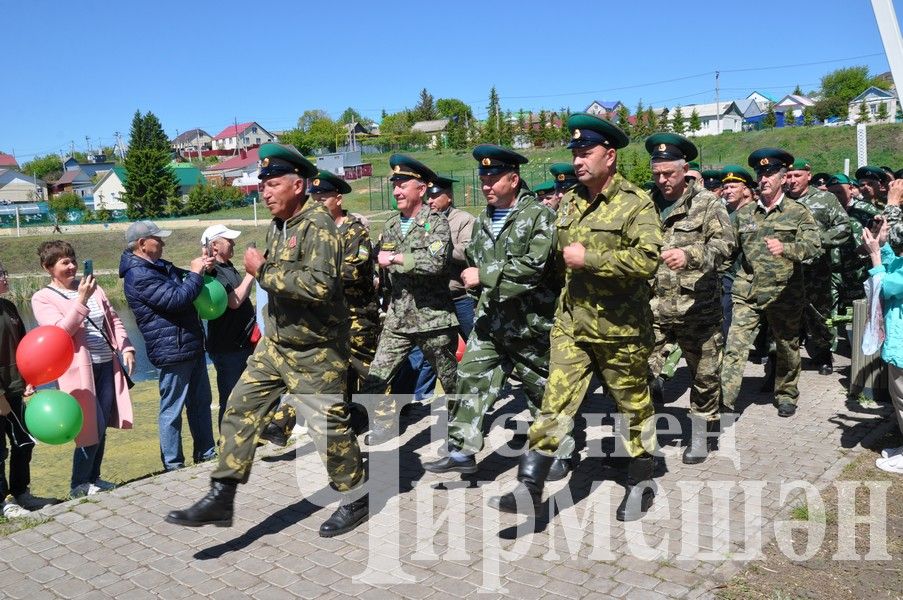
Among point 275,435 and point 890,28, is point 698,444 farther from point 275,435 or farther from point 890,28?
point 275,435

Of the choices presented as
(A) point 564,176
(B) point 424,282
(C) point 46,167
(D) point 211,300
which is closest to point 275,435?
(D) point 211,300

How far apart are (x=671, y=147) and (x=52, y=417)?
4639 millimetres

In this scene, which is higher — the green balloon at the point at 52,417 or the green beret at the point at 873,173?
the green beret at the point at 873,173

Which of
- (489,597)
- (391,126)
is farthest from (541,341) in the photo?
(391,126)

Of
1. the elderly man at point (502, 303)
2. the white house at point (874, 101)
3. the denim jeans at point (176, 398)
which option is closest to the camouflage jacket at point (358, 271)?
the elderly man at point (502, 303)

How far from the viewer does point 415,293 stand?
6086mm

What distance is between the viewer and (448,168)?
198ft

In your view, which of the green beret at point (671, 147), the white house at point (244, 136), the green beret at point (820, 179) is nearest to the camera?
the green beret at point (671, 147)

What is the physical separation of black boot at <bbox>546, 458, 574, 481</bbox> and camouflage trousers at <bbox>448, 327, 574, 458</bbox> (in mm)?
116

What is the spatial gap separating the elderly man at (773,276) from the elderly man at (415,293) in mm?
2426

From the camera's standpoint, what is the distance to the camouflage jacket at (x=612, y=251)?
4.30 meters

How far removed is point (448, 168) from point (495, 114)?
19837mm

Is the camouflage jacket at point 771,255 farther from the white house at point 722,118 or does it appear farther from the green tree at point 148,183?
the white house at point 722,118

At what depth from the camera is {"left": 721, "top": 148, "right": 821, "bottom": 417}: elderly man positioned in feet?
21.3
